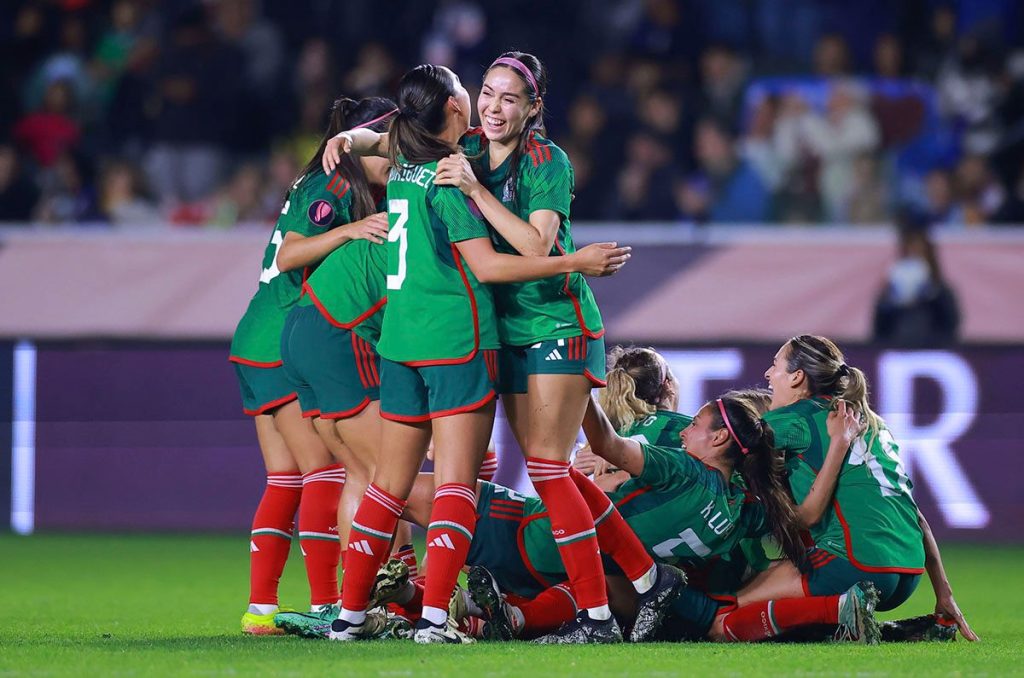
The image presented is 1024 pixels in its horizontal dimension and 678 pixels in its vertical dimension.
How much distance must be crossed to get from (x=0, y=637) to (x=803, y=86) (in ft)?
26.9

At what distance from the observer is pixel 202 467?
32.0 feet

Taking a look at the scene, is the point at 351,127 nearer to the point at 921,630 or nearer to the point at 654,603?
the point at 654,603

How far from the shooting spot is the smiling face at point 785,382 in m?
6.08

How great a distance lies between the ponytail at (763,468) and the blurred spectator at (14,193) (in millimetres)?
7435

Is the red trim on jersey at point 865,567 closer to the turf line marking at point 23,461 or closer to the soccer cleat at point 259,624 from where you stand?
the soccer cleat at point 259,624

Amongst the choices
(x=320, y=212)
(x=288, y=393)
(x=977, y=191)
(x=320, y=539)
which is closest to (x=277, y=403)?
(x=288, y=393)

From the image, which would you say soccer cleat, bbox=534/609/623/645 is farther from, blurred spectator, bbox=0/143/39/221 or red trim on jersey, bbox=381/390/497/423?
blurred spectator, bbox=0/143/39/221

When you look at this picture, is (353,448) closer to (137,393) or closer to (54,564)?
(54,564)

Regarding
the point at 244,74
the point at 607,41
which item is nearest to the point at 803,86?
the point at 607,41

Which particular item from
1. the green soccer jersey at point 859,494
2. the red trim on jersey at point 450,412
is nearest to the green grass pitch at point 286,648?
the green soccer jersey at point 859,494

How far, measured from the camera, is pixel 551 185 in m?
5.29

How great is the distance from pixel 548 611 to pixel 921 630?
1331 mm

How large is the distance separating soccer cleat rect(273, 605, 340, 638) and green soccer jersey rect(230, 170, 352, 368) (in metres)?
0.97

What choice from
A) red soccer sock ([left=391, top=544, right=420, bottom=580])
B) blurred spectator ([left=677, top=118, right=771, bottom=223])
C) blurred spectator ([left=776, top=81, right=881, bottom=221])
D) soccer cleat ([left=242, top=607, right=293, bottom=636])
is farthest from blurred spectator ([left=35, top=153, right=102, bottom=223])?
soccer cleat ([left=242, top=607, right=293, bottom=636])
